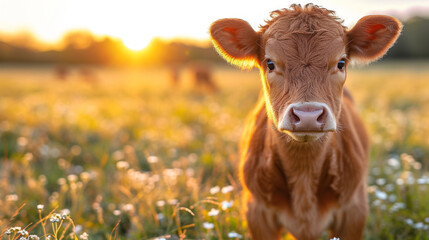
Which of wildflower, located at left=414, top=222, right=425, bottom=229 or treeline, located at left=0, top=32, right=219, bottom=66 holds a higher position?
wildflower, located at left=414, top=222, right=425, bottom=229

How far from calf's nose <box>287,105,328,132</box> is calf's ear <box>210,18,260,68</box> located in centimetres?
92

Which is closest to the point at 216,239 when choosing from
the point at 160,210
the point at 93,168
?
the point at 160,210

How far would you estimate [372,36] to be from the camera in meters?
2.80

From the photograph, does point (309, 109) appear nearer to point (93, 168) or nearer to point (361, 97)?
point (93, 168)

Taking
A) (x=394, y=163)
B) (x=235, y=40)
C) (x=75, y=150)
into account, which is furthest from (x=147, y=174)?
(x=394, y=163)

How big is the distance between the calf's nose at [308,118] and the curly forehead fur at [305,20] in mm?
701

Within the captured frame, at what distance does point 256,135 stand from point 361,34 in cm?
110

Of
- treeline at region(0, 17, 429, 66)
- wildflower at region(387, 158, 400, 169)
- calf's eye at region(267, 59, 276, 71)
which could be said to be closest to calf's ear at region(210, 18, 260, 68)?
calf's eye at region(267, 59, 276, 71)

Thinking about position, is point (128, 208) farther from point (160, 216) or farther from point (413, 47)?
point (413, 47)

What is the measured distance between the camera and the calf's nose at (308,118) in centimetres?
207

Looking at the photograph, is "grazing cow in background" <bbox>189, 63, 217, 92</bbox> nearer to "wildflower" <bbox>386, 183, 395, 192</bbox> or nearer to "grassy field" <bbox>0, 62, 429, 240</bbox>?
"grassy field" <bbox>0, 62, 429, 240</bbox>

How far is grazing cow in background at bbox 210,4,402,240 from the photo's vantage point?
2.47 meters

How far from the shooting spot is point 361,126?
3469mm

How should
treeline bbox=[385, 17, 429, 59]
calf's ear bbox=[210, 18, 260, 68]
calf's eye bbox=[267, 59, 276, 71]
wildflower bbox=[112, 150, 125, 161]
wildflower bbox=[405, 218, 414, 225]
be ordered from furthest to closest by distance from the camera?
treeline bbox=[385, 17, 429, 59] → wildflower bbox=[112, 150, 125, 161] → wildflower bbox=[405, 218, 414, 225] → calf's ear bbox=[210, 18, 260, 68] → calf's eye bbox=[267, 59, 276, 71]
